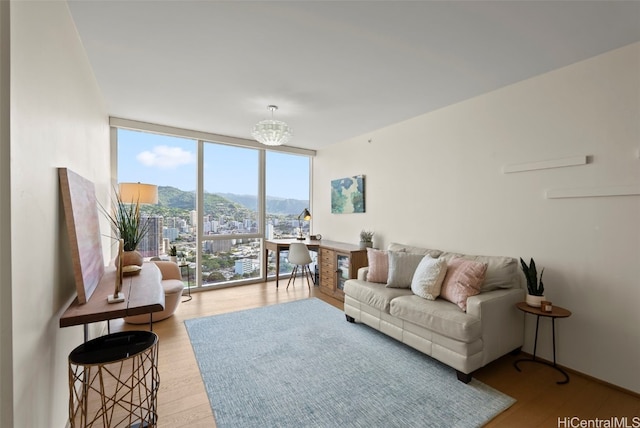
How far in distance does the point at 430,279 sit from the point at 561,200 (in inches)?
50.7

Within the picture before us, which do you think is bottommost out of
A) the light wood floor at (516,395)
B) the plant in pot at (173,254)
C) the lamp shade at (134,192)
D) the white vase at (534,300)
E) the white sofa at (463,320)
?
the light wood floor at (516,395)

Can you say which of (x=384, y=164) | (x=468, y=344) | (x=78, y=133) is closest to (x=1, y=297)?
(x=78, y=133)

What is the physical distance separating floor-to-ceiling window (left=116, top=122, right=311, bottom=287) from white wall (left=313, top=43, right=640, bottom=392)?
273 centimetres

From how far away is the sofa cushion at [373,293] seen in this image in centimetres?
283

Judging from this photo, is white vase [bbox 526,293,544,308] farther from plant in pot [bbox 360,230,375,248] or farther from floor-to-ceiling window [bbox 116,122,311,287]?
floor-to-ceiling window [bbox 116,122,311,287]

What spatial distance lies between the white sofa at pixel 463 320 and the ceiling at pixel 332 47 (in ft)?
5.80

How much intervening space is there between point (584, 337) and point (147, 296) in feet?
10.7

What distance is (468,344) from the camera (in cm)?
214

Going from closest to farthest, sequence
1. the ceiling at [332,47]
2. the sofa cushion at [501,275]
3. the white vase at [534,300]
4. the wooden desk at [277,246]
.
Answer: the ceiling at [332,47] → the white vase at [534,300] → the sofa cushion at [501,275] → the wooden desk at [277,246]

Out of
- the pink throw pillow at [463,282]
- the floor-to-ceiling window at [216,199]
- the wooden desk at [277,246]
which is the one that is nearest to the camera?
the pink throw pillow at [463,282]

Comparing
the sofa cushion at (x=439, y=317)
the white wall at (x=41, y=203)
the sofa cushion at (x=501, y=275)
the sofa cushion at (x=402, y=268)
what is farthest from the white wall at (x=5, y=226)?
the sofa cushion at (x=501, y=275)

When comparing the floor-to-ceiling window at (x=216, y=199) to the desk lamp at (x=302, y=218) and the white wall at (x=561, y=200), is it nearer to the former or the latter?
the desk lamp at (x=302, y=218)

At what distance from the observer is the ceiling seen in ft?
5.83

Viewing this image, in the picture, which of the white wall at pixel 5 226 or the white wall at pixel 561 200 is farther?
the white wall at pixel 561 200
